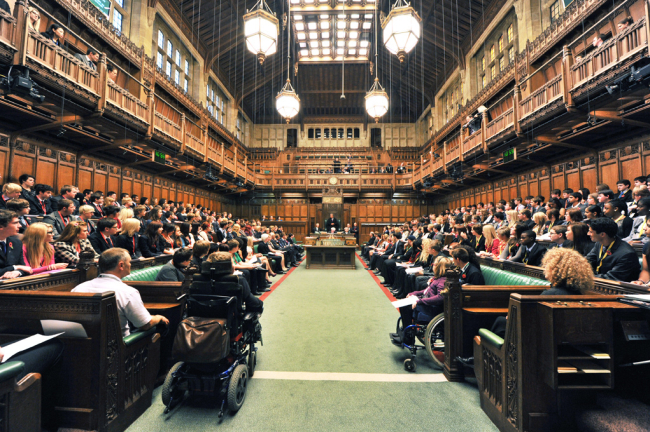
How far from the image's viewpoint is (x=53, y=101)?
19.4 feet

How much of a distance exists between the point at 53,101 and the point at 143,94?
14.6 ft

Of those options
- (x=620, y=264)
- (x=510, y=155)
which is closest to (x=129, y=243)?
(x=620, y=264)

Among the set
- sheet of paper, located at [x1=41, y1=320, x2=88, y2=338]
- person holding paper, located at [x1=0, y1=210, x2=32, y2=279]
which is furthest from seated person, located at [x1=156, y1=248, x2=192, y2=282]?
sheet of paper, located at [x1=41, y1=320, x2=88, y2=338]

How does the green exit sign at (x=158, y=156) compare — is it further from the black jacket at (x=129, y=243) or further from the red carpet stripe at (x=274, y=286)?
the black jacket at (x=129, y=243)

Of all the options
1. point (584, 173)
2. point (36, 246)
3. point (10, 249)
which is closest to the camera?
point (10, 249)

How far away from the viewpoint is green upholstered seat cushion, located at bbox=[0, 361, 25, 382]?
4.33 ft

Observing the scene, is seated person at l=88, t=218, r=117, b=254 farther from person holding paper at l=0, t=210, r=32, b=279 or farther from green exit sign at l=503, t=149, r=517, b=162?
green exit sign at l=503, t=149, r=517, b=162

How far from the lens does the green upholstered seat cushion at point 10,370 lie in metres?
1.32

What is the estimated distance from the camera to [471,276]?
3.43 meters

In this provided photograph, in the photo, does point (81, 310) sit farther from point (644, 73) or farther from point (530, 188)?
point (530, 188)

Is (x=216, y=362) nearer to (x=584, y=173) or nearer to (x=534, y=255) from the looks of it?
(x=534, y=255)

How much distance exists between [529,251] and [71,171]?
1113 centimetres

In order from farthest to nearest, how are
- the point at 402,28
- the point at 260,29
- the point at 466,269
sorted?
1. the point at 260,29
2. the point at 402,28
3. the point at 466,269

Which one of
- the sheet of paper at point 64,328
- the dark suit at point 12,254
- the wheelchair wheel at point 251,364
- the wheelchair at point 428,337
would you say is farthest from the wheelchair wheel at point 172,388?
the wheelchair at point 428,337
